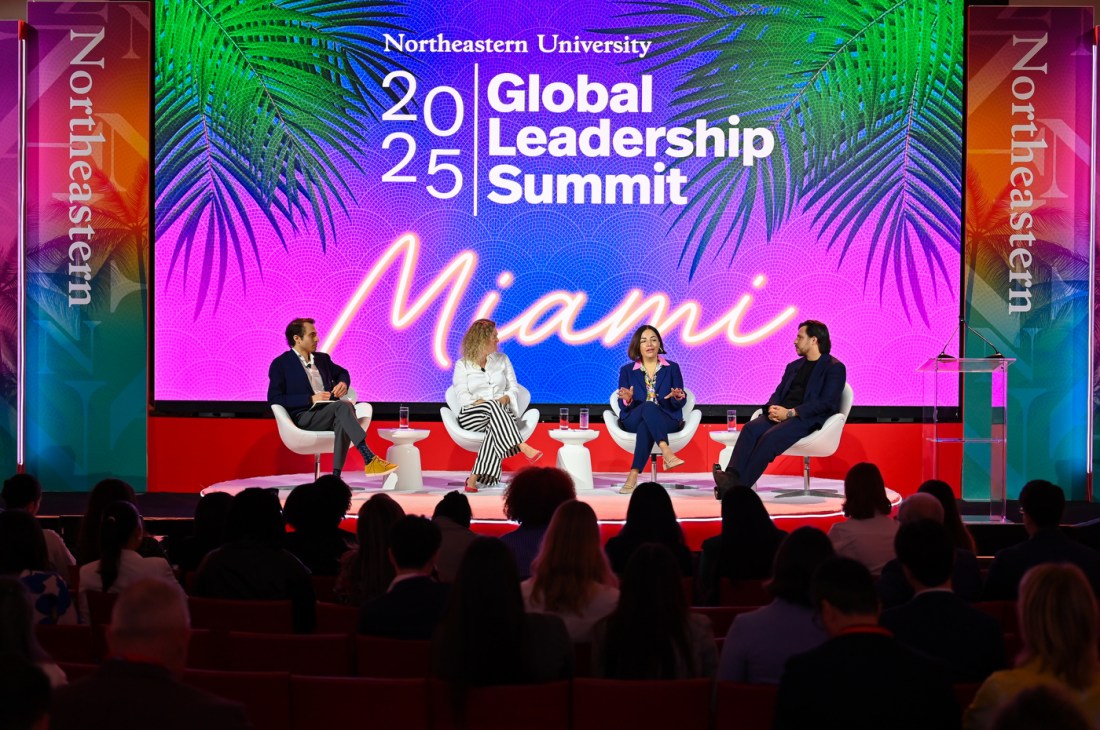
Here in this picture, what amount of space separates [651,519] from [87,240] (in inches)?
242

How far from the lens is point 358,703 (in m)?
2.66

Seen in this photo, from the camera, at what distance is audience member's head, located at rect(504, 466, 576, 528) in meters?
4.52

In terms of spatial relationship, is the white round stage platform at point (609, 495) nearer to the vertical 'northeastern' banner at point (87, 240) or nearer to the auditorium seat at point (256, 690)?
the vertical 'northeastern' banner at point (87, 240)

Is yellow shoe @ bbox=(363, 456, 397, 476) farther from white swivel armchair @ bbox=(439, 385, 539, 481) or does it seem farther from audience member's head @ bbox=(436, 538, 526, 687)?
audience member's head @ bbox=(436, 538, 526, 687)

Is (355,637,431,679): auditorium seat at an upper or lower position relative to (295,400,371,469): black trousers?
lower

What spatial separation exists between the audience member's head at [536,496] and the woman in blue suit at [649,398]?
11.2ft

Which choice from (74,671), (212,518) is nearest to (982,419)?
(212,518)

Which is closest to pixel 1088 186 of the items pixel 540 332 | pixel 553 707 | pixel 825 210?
pixel 825 210

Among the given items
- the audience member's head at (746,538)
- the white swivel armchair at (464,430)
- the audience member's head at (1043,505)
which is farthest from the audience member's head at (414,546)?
the white swivel armchair at (464,430)

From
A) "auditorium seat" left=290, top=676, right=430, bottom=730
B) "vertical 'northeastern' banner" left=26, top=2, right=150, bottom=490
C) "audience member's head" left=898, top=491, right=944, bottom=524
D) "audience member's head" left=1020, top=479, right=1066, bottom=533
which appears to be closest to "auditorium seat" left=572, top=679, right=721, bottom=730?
"auditorium seat" left=290, top=676, right=430, bottom=730

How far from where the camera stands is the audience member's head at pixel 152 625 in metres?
2.16

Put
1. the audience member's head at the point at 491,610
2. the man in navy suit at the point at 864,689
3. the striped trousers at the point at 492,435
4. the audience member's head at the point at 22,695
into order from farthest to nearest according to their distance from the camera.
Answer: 1. the striped trousers at the point at 492,435
2. the audience member's head at the point at 491,610
3. the man in navy suit at the point at 864,689
4. the audience member's head at the point at 22,695

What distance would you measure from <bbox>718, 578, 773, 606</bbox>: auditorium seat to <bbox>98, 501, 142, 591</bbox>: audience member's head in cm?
200

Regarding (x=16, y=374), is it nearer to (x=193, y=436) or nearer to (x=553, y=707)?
(x=193, y=436)
